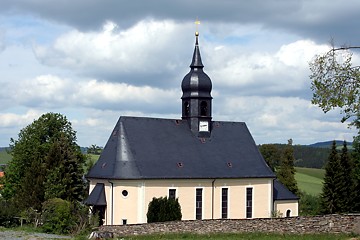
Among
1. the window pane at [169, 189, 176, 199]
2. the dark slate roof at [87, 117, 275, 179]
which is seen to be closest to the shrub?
the dark slate roof at [87, 117, 275, 179]

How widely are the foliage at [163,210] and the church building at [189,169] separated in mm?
723

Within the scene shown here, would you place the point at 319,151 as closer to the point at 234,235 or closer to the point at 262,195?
the point at 262,195

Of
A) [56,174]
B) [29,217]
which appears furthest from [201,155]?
[29,217]

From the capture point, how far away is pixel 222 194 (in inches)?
1775

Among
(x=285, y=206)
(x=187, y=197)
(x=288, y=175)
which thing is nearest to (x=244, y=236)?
(x=187, y=197)

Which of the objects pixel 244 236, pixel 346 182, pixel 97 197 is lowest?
pixel 244 236

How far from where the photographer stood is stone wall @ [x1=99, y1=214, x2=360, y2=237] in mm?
25500

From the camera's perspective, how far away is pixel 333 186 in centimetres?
5441

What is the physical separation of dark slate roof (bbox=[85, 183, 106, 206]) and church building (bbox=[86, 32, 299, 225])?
66mm

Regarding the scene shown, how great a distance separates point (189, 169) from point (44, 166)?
37.7 feet

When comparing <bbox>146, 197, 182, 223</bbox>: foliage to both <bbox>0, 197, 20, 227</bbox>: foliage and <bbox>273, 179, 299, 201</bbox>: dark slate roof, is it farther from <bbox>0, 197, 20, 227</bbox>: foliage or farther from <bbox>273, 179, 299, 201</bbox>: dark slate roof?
<bbox>273, 179, 299, 201</bbox>: dark slate roof

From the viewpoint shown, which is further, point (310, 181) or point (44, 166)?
point (310, 181)

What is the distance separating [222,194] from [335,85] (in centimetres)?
2607

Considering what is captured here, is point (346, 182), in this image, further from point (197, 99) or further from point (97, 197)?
point (97, 197)
